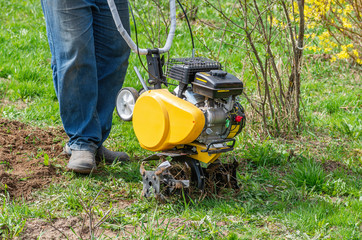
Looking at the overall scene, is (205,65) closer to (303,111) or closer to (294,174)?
(294,174)

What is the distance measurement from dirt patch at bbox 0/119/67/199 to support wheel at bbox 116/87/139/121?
608 millimetres

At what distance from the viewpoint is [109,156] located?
13.2 feet

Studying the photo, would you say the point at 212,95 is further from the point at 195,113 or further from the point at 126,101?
the point at 126,101

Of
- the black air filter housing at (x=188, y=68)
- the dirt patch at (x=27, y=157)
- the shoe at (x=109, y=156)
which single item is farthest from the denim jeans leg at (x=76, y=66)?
the black air filter housing at (x=188, y=68)

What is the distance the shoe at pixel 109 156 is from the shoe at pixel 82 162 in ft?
0.81

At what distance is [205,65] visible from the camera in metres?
3.29

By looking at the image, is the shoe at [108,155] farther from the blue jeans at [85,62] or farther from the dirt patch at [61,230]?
the dirt patch at [61,230]

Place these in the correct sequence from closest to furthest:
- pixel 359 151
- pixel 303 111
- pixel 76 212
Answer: pixel 76 212 → pixel 359 151 → pixel 303 111

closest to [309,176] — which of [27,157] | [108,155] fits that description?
[108,155]

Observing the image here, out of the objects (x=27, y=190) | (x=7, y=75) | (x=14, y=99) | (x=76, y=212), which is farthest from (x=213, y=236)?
(x=7, y=75)

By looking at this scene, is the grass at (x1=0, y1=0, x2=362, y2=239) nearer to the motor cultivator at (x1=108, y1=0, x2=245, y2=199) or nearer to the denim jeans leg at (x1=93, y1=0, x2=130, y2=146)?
the motor cultivator at (x1=108, y1=0, x2=245, y2=199)

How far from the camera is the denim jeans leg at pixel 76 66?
3.62 meters

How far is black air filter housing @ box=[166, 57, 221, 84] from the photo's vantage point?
127 inches

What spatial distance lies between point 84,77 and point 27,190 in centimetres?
87
